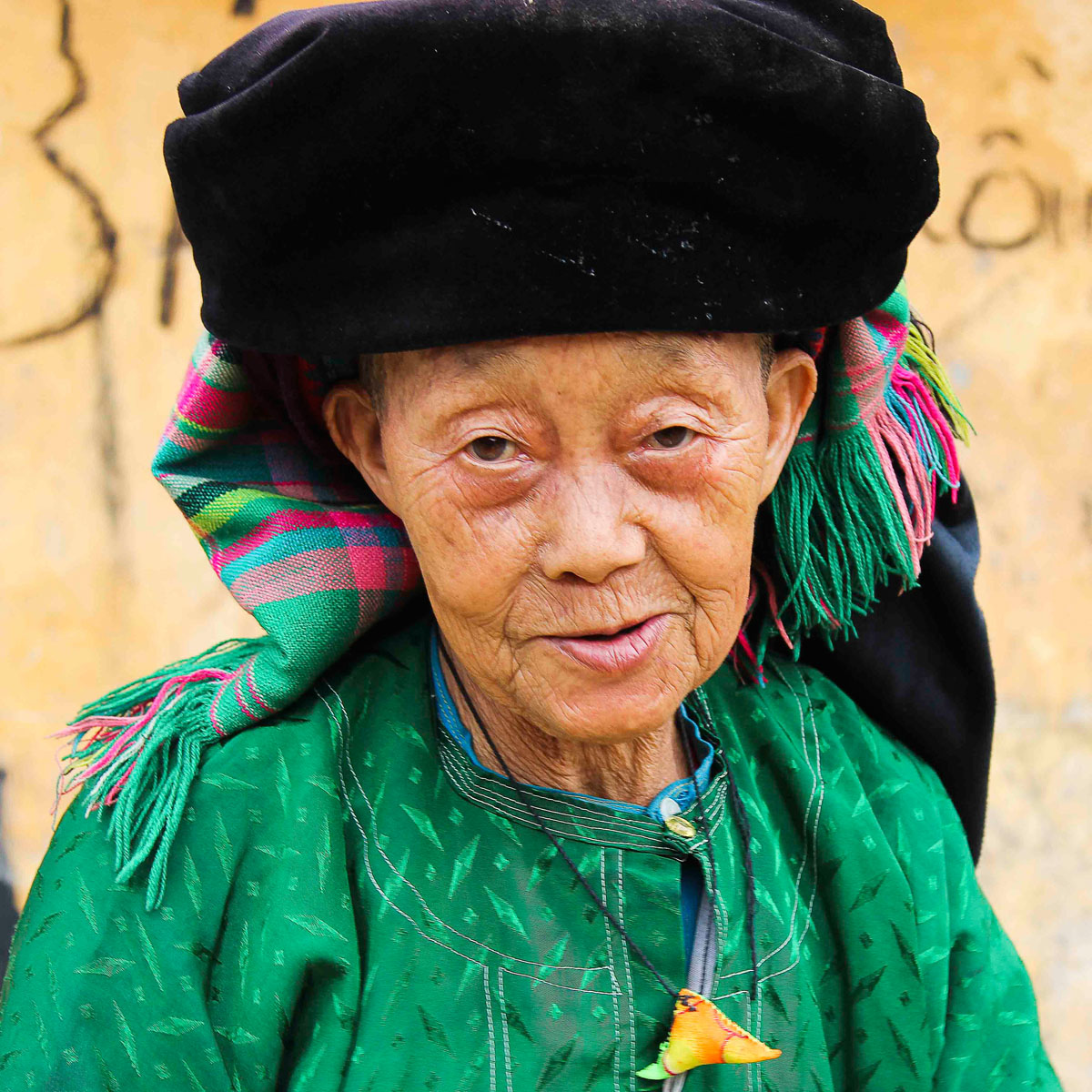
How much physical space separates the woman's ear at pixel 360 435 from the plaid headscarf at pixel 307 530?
0.10ft

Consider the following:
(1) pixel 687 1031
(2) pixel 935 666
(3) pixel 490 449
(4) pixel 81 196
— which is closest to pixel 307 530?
(3) pixel 490 449

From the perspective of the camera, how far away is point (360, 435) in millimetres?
1450

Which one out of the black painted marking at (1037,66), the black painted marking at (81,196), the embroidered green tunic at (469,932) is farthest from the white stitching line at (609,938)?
the black painted marking at (1037,66)

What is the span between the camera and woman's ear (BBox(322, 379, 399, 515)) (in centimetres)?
142

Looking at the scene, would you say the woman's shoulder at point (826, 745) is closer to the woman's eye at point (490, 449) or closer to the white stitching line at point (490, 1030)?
the white stitching line at point (490, 1030)

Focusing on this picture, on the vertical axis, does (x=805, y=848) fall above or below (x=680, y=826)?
below

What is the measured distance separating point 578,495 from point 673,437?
128mm

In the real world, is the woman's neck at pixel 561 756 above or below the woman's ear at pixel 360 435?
below

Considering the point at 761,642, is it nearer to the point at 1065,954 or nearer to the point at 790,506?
the point at 790,506

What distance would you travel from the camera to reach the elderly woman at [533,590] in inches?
45.9

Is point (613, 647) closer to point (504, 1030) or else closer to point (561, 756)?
point (561, 756)

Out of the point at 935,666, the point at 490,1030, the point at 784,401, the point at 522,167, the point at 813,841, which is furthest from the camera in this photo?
the point at 935,666

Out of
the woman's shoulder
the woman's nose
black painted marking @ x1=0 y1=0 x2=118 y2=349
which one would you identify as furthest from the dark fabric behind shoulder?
black painted marking @ x1=0 y1=0 x2=118 y2=349

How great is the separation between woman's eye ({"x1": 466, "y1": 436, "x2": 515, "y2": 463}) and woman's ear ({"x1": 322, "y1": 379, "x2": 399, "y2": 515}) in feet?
0.56
